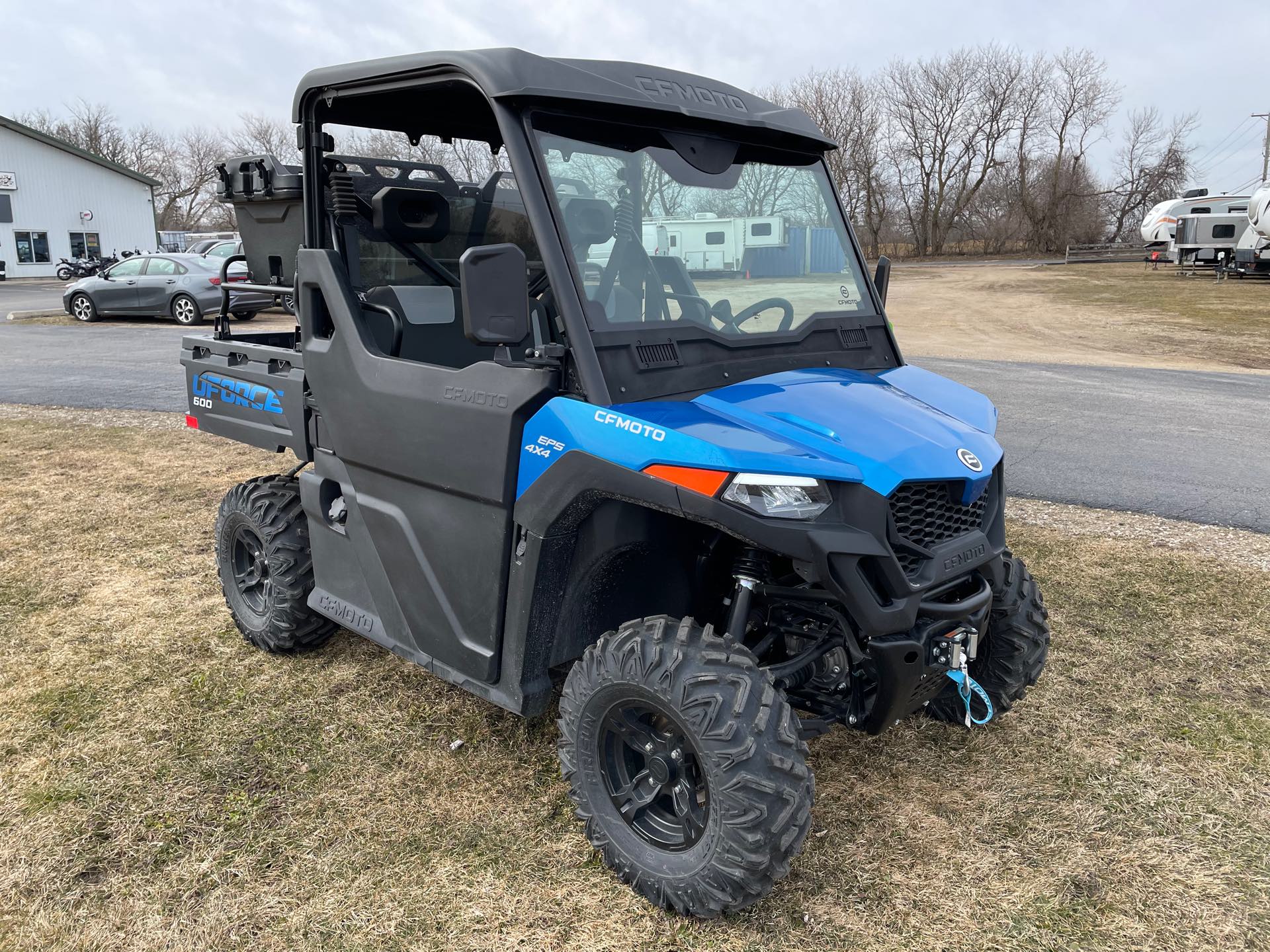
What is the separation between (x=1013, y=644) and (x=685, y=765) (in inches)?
52.8

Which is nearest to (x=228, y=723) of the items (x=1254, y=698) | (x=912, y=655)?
(x=912, y=655)

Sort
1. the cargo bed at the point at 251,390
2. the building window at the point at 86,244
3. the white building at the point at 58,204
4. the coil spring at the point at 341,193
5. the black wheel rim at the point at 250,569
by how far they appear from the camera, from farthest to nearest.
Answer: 1. the building window at the point at 86,244
2. the white building at the point at 58,204
3. the black wheel rim at the point at 250,569
4. the cargo bed at the point at 251,390
5. the coil spring at the point at 341,193

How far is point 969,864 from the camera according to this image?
285 cm

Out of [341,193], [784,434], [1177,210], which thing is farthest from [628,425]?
[1177,210]

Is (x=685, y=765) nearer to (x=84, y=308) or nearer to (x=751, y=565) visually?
(x=751, y=565)

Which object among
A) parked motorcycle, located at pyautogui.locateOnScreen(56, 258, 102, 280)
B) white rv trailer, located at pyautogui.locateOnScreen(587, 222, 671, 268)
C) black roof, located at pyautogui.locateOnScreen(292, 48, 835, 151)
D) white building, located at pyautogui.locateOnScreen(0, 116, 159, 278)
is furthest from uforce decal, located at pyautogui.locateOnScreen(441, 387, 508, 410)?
white building, located at pyautogui.locateOnScreen(0, 116, 159, 278)

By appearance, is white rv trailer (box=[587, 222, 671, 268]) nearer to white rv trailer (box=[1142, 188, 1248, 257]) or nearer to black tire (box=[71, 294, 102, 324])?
black tire (box=[71, 294, 102, 324])

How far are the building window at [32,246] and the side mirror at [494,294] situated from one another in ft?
155

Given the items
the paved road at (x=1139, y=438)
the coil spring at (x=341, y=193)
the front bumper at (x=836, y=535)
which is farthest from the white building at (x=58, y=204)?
the front bumper at (x=836, y=535)

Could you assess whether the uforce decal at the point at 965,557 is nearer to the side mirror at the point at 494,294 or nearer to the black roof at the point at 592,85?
the side mirror at the point at 494,294

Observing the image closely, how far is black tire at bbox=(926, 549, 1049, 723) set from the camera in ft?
10.7

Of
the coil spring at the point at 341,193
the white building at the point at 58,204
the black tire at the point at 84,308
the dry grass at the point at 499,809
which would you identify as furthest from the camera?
the white building at the point at 58,204

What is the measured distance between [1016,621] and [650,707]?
56.8 inches

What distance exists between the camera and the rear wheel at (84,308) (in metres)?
19.1
